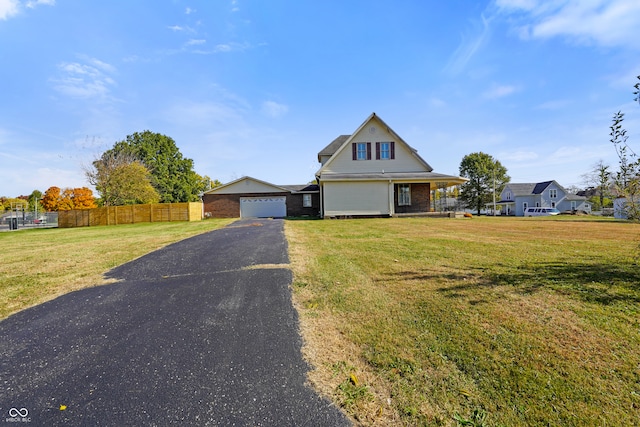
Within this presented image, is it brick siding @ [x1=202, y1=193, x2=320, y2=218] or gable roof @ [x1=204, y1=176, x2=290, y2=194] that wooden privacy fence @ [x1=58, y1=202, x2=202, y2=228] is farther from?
gable roof @ [x1=204, y1=176, x2=290, y2=194]

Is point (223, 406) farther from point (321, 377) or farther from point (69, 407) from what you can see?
point (69, 407)

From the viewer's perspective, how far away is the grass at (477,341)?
2.09 meters

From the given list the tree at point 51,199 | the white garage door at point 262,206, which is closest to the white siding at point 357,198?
the white garage door at point 262,206

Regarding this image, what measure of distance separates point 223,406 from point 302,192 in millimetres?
24852

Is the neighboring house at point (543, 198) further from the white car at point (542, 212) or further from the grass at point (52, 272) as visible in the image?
the grass at point (52, 272)

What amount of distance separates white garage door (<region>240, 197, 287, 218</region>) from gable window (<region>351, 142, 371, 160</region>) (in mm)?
8561

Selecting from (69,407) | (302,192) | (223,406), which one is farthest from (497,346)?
(302,192)

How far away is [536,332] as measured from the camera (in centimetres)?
304

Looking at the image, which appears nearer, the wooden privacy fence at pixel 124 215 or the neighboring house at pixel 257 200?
the wooden privacy fence at pixel 124 215

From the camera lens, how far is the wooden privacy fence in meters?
24.6

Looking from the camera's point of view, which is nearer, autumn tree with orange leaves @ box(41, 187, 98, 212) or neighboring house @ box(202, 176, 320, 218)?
neighboring house @ box(202, 176, 320, 218)

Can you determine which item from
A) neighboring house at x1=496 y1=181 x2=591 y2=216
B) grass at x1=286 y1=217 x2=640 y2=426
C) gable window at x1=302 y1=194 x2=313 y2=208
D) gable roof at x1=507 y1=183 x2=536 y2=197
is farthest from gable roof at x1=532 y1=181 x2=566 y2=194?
grass at x1=286 y1=217 x2=640 y2=426

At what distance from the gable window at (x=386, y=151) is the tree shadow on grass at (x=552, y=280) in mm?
17021

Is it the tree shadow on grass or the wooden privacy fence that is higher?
the wooden privacy fence
